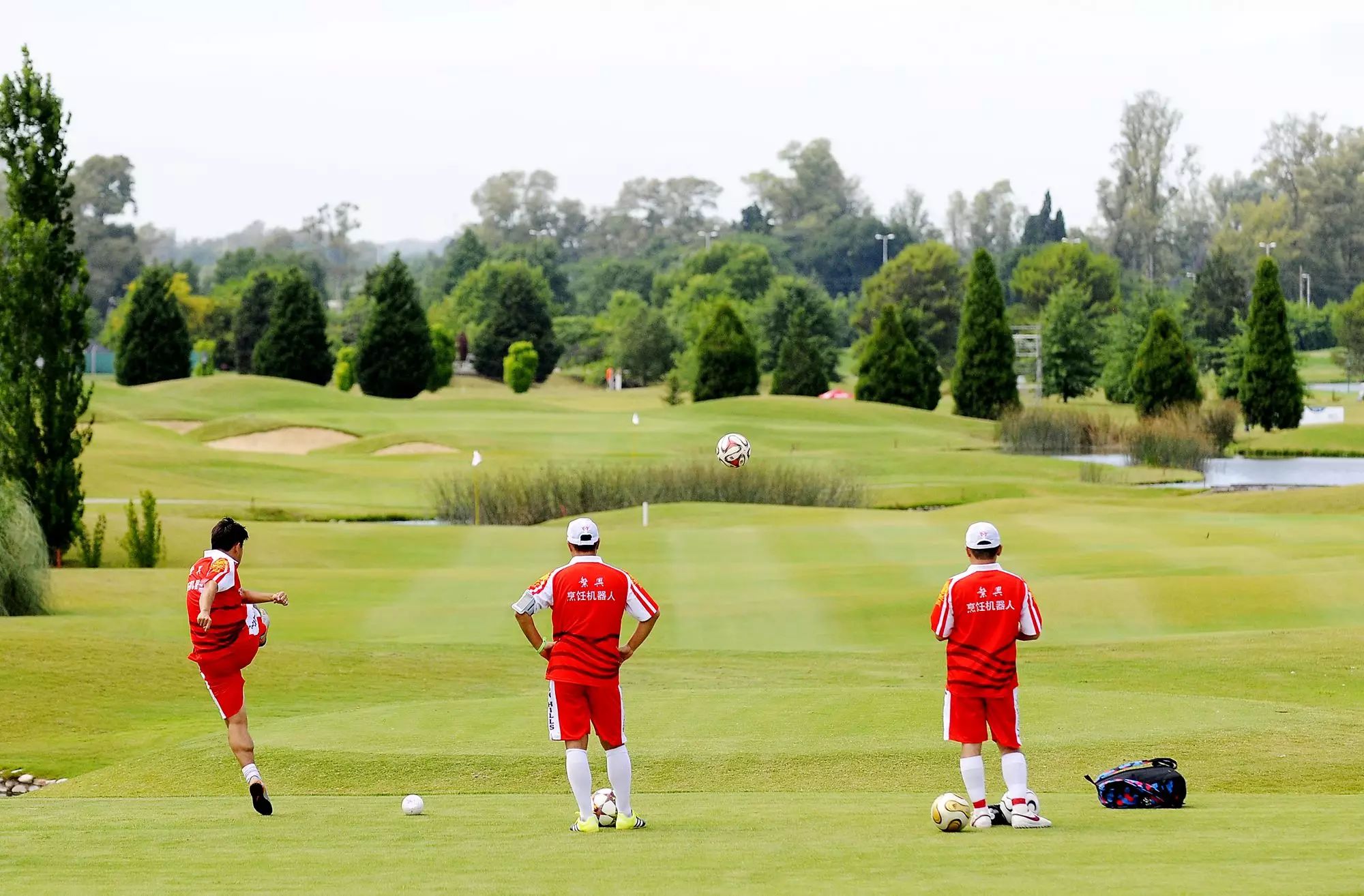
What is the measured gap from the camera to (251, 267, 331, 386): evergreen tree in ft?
285

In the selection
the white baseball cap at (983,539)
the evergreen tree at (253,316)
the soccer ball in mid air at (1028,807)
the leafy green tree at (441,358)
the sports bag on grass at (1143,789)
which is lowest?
the sports bag on grass at (1143,789)

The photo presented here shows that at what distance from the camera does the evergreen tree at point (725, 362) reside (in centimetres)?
8206

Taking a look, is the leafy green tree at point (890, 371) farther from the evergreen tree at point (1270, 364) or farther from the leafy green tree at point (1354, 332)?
the leafy green tree at point (1354, 332)

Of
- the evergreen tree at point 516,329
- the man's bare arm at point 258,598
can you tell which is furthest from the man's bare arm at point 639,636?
the evergreen tree at point 516,329

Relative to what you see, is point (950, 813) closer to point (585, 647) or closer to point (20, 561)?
point (585, 647)

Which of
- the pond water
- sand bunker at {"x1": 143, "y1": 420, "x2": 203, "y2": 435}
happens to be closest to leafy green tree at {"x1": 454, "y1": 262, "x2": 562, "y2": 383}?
sand bunker at {"x1": 143, "y1": 420, "x2": 203, "y2": 435}

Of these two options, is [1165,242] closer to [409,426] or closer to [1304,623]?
[409,426]

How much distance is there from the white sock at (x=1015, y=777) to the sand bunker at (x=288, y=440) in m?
57.7

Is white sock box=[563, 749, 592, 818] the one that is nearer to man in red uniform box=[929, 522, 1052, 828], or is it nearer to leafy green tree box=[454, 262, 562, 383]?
man in red uniform box=[929, 522, 1052, 828]

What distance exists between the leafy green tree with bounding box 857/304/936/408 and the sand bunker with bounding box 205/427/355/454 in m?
27.1

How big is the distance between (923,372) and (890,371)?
167 inches

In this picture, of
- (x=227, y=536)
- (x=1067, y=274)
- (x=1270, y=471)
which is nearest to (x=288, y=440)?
(x=1270, y=471)

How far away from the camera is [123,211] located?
18225 cm

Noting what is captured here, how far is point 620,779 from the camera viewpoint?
9602mm
